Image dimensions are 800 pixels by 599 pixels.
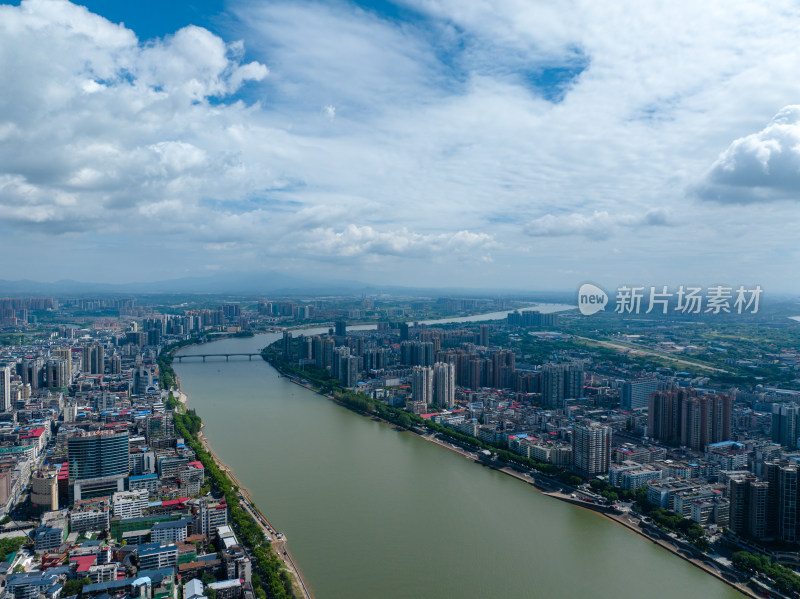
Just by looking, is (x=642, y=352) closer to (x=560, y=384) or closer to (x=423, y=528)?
(x=560, y=384)

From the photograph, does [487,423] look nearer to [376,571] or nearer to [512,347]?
[376,571]

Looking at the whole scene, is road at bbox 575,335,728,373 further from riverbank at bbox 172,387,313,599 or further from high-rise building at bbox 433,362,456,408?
riverbank at bbox 172,387,313,599

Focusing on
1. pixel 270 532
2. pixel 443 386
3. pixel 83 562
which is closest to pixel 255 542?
pixel 270 532

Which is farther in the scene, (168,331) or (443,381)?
(168,331)

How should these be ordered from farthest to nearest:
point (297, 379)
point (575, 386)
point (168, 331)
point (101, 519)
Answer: point (168, 331) → point (297, 379) → point (575, 386) → point (101, 519)

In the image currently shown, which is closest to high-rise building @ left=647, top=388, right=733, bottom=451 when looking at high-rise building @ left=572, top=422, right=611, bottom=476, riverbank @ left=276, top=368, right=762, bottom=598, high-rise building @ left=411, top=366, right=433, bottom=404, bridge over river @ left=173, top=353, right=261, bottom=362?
high-rise building @ left=572, top=422, right=611, bottom=476

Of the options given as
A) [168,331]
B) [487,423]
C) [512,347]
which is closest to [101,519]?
[487,423]

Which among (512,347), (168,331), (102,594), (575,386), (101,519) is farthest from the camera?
(168,331)
